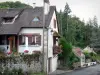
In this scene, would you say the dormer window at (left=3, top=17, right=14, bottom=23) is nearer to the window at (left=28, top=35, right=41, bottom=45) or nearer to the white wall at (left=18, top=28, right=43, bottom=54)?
the white wall at (left=18, top=28, right=43, bottom=54)

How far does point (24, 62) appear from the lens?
32281mm

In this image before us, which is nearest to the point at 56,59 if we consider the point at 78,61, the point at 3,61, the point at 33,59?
the point at 78,61

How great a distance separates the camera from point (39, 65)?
1334 inches

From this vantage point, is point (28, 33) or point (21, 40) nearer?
point (28, 33)

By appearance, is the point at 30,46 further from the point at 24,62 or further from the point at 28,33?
the point at 24,62

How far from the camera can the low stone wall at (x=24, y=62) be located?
30859 mm

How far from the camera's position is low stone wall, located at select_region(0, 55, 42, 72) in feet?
101

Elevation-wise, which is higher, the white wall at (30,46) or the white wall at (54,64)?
the white wall at (30,46)

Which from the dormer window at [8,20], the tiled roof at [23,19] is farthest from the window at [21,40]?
the dormer window at [8,20]

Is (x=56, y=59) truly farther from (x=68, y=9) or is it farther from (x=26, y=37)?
(x=68, y=9)

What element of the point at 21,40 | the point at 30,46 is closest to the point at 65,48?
the point at 30,46

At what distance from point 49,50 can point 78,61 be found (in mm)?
12156

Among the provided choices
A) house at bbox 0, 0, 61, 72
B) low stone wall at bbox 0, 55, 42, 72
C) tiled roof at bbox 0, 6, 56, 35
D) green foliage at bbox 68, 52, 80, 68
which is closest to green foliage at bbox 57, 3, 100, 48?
green foliage at bbox 68, 52, 80, 68

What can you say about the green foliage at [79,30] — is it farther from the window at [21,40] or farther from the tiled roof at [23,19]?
the window at [21,40]
